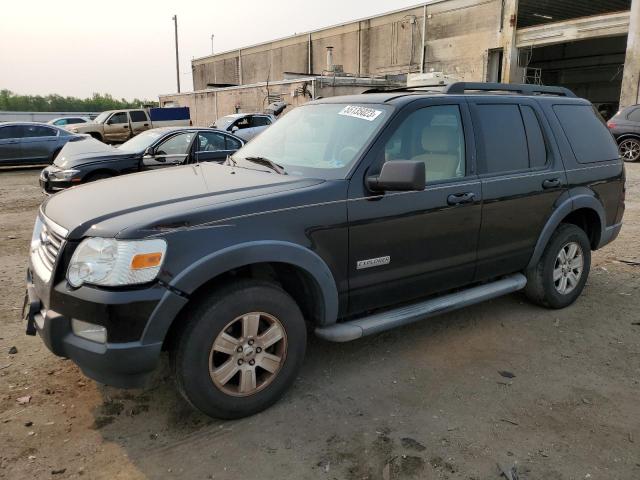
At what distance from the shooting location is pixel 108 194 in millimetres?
3189

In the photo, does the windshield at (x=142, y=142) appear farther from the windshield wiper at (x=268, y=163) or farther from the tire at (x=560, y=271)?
the tire at (x=560, y=271)

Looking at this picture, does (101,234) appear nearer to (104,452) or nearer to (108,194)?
(108,194)

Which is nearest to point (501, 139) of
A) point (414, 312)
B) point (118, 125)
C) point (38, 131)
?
point (414, 312)

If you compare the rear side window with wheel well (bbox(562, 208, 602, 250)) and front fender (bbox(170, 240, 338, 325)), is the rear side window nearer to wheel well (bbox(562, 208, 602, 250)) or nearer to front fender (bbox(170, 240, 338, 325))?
wheel well (bbox(562, 208, 602, 250))

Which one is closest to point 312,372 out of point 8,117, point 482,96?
point 482,96

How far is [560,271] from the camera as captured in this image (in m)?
4.62

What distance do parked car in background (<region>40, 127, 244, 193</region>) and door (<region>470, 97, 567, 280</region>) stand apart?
6.46m

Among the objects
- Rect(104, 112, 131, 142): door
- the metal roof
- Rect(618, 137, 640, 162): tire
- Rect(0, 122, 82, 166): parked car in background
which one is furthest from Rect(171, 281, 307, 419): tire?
the metal roof

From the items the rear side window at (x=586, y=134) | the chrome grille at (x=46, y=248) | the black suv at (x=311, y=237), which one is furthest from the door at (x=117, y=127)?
the rear side window at (x=586, y=134)

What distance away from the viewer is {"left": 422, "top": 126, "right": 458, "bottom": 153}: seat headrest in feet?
12.0

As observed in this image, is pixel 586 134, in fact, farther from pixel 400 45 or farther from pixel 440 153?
pixel 400 45

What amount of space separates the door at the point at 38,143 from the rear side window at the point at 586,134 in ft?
49.3

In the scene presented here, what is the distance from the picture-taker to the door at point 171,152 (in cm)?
921

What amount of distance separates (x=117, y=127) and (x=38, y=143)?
27.8 feet
